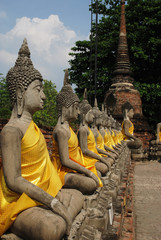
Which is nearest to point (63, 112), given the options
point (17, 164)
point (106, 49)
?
point (17, 164)

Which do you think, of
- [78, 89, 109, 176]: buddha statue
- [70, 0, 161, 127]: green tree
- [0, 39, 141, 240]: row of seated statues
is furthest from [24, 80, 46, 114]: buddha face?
[70, 0, 161, 127]: green tree

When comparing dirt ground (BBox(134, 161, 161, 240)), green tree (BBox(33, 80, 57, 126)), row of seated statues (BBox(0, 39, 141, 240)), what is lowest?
dirt ground (BBox(134, 161, 161, 240))

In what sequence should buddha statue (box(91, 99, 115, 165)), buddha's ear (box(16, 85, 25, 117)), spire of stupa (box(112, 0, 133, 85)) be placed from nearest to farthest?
buddha's ear (box(16, 85, 25, 117)), buddha statue (box(91, 99, 115, 165)), spire of stupa (box(112, 0, 133, 85))

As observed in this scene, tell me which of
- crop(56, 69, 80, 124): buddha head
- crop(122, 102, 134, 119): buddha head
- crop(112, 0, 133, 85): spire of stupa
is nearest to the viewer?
crop(56, 69, 80, 124): buddha head

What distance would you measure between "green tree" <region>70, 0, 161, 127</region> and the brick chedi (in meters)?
1.52

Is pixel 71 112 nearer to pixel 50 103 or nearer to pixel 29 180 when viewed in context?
pixel 29 180

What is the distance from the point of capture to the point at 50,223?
1.89 meters

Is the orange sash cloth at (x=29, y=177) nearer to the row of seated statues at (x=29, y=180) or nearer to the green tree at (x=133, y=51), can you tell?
the row of seated statues at (x=29, y=180)

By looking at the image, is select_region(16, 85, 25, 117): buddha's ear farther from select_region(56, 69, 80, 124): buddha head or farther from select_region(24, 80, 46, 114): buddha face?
select_region(56, 69, 80, 124): buddha head

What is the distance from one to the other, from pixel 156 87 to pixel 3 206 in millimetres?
18425

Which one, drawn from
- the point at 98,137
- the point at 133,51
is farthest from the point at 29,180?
the point at 133,51

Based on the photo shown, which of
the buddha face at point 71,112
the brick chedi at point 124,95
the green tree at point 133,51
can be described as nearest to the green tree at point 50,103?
the green tree at point 133,51

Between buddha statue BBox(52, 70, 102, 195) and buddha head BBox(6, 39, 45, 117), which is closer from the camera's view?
buddha head BBox(6, 39, 45, 117)

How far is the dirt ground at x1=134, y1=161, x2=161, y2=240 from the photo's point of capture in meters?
4.34
